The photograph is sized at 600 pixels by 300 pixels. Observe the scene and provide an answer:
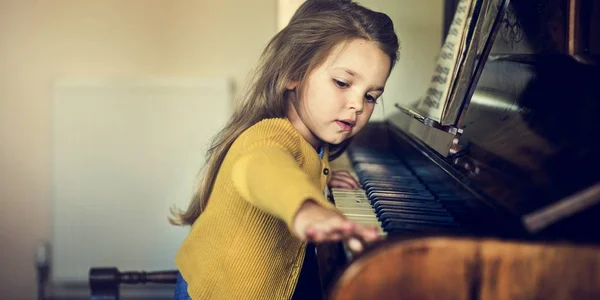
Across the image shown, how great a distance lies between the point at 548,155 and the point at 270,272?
1.65 ft

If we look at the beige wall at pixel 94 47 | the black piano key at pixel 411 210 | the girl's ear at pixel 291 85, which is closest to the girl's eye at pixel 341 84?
the girl's ear at pixel 291 85

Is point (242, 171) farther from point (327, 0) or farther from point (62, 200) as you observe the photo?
point (62, 200)

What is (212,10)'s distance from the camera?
2.75 metres

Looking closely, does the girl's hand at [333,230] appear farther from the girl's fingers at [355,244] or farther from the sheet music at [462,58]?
the sheet music at [462,58]

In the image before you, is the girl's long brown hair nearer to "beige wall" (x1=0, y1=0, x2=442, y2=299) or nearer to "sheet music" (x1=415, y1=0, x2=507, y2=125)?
"sheet music" (x1=415, y1=0, x2=507, y2=125)

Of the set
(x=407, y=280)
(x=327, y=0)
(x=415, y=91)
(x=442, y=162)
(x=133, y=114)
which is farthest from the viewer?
(x=133, y=114)

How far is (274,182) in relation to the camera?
76 cm

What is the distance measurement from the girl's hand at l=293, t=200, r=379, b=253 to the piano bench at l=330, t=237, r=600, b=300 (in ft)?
0.07

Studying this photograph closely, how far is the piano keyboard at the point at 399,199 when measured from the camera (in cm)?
96

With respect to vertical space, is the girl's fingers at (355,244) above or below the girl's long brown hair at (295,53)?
below

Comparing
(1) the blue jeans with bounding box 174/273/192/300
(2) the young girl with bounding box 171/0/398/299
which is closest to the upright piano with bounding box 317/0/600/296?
(2) the young girl with bounding box 171/0/398/299

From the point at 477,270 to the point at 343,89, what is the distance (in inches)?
22.3

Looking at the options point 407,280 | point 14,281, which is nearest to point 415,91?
point 407,280

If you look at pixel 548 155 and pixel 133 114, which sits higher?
pixel 548 155
